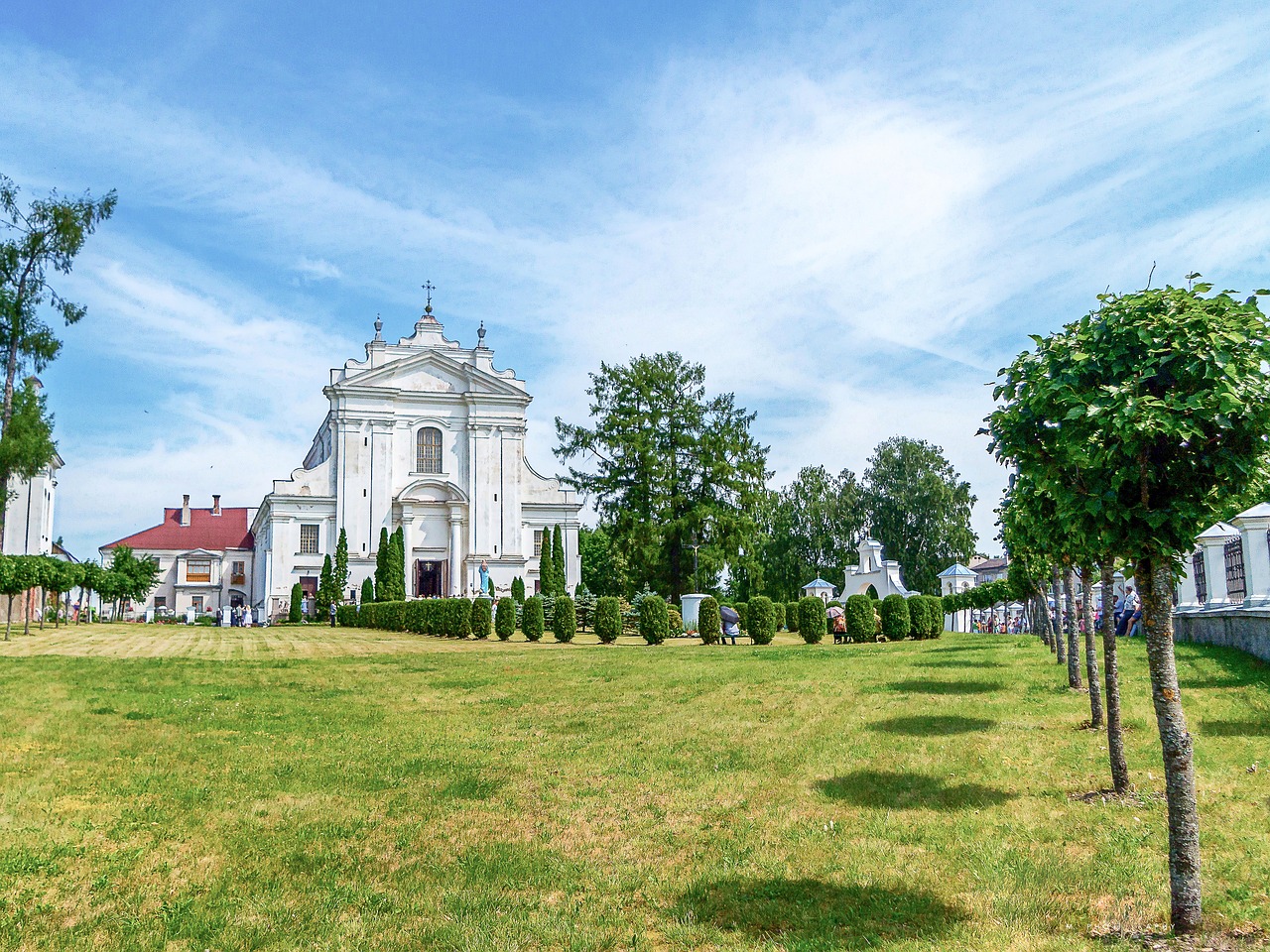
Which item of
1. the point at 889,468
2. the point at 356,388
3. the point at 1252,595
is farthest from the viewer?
the point at 889,468

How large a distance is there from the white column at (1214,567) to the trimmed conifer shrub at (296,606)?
37.7 m

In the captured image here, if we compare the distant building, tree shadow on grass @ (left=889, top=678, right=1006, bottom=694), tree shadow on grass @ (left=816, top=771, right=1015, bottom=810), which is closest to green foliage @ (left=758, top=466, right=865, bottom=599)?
the distant building

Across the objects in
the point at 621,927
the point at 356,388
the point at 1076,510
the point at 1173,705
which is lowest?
the point at 621,927

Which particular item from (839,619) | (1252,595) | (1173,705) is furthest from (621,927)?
(839,619)

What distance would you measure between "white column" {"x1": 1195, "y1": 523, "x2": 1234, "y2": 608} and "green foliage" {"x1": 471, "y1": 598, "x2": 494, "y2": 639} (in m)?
18.0

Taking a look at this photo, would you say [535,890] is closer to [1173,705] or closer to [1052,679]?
[1173,705]

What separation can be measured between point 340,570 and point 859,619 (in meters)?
28.8

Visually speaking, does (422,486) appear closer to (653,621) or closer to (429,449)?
(429,449)

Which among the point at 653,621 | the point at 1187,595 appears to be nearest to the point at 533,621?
the point at 653,621

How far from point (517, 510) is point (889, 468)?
25.3 meters

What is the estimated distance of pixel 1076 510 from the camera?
498 centimetres

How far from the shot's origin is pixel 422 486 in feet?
159

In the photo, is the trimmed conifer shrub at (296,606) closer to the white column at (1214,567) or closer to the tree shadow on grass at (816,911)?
the white column at (1214,567)

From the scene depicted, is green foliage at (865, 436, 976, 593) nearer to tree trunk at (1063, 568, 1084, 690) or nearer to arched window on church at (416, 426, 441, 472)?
arched window on church at (416, 426, 441, 472)
